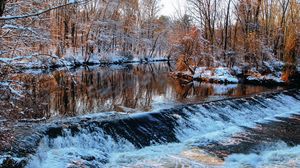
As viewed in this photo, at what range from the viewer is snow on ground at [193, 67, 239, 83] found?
21.2m

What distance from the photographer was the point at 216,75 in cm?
2202

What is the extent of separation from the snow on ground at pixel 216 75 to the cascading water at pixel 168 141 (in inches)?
352

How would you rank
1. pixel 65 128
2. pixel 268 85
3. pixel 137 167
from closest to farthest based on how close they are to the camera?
pixel 137 167, pixel 65 128, pixel 268 85

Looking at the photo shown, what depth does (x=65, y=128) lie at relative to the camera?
27.7ft

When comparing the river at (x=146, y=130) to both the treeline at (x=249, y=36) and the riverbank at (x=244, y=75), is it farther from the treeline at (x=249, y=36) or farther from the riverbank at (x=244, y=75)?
the treeline at (x=249, y=36)

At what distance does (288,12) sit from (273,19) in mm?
1183

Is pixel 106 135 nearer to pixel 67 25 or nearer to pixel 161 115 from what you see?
pixel 161 115

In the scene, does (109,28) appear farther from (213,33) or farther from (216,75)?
(216,75)

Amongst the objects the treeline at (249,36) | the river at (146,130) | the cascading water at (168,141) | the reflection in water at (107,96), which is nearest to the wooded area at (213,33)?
the treeline at (249,36)

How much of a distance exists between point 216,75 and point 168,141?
530 inches

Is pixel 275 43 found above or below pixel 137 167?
above

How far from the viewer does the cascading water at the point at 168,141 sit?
24.8 feet

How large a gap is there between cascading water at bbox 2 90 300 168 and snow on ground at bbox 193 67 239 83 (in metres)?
8.94

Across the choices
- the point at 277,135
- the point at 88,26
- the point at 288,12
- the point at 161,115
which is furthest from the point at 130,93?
the point at 88,26
